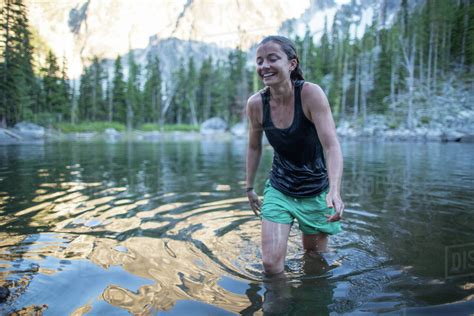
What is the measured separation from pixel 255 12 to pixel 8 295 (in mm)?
132696

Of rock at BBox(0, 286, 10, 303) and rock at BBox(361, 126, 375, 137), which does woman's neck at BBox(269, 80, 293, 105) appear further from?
rock at BBox(361, 126, 375, 137)

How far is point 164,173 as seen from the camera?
1028cm

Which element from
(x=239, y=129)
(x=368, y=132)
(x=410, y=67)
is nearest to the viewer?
(x=368, y=132)

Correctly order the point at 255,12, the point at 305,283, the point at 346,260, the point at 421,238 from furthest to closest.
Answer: the point at 255,12 → the point at 421,238 → the point at 346,260 → the point at 305,283

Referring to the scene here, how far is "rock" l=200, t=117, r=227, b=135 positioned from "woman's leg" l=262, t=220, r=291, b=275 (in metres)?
57.1

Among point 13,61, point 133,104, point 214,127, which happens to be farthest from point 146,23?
point 13,61

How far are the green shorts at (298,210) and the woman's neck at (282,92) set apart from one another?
2.84 feet

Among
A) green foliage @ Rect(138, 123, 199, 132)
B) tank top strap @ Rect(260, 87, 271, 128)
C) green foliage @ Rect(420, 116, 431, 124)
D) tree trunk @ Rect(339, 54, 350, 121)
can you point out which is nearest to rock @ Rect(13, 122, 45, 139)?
green foliage @ Rect(138, 123, 199, 132)

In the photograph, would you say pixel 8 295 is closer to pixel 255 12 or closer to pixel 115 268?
pixel 115 268

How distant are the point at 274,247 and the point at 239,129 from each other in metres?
56.7

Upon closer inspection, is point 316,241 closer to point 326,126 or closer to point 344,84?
point 326,126

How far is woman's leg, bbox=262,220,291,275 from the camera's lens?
292 centimetres

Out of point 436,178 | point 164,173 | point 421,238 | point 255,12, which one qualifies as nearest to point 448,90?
point 436,178

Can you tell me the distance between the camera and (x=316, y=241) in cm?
347
